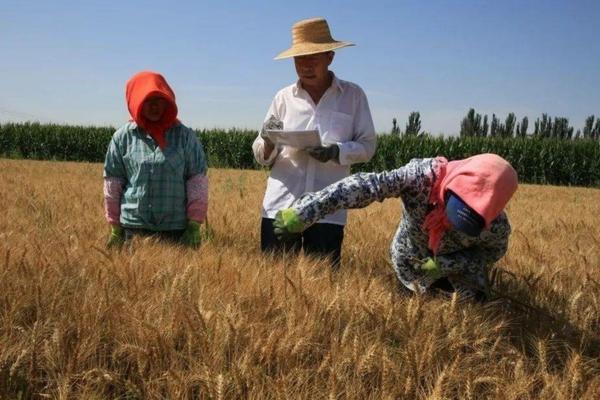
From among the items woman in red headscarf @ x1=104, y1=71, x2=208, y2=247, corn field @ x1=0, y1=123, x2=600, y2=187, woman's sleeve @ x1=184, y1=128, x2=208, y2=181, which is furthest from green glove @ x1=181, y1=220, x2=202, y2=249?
corn field @ x1=0, y1=123, x2=600, y2=187

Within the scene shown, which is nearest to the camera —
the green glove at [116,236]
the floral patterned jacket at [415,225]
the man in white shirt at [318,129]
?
the floral patterned jacket at [415,225]

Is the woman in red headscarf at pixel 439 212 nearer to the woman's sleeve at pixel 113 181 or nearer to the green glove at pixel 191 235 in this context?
the green glove at pixel 191 235

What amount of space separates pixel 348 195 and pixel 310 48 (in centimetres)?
119

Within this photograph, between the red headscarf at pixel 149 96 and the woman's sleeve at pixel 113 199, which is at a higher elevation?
the red headscarf at pixel 149 96

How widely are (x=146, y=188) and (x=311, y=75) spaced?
1200 millimetres

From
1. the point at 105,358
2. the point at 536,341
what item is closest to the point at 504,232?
the point at 536,341

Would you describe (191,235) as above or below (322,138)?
below

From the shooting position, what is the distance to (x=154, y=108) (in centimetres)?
347

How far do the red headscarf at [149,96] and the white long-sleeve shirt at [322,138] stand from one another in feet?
1.87

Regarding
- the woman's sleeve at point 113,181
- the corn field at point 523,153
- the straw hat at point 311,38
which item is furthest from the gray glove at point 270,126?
the corn field at point 523,153

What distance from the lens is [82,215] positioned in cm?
495

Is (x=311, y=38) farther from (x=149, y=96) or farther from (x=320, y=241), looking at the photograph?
(x=320, y=241)

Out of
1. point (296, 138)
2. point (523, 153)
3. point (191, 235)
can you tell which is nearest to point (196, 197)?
point (191, 235)

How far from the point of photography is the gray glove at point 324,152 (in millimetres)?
3240
